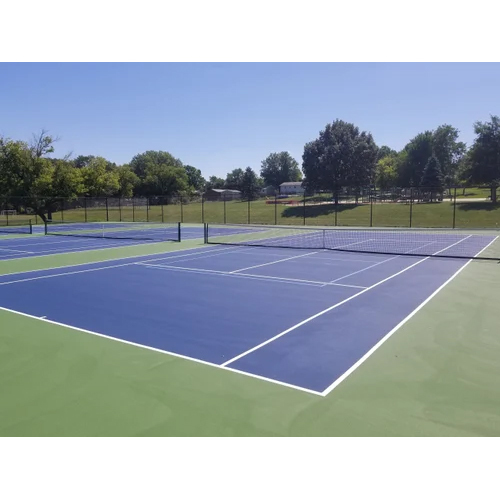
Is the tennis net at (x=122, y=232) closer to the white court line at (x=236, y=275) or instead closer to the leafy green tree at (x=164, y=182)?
the white court line at (x=236, y=275)

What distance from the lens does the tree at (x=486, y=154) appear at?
4625cm

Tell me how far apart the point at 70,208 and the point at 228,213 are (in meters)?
16.1

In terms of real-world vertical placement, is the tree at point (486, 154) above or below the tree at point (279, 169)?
below

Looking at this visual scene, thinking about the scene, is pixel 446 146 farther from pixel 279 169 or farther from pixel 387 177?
pixel 279 169

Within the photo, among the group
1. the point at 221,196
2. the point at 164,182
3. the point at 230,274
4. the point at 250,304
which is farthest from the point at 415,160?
the point at 250,304

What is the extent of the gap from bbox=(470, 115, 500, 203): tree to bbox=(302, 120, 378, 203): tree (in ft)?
35.5

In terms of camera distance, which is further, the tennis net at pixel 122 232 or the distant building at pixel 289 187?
the distant building at pixel 289 187

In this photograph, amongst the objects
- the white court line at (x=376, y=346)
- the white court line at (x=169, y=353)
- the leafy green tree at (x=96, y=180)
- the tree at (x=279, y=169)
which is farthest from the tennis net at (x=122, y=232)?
the tree at (x=279, y=169)

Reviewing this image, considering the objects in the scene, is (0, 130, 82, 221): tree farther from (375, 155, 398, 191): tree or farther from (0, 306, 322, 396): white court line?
(375, 155, 398, 191): tree

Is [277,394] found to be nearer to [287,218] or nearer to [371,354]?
[371,354]

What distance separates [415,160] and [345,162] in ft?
106

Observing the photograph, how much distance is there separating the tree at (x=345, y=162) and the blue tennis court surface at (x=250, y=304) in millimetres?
38052

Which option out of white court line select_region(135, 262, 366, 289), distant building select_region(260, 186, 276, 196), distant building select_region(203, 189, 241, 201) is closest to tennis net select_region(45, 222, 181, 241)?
white court line select_region(135, 262, 366, 289)

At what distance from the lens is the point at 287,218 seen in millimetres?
44375
